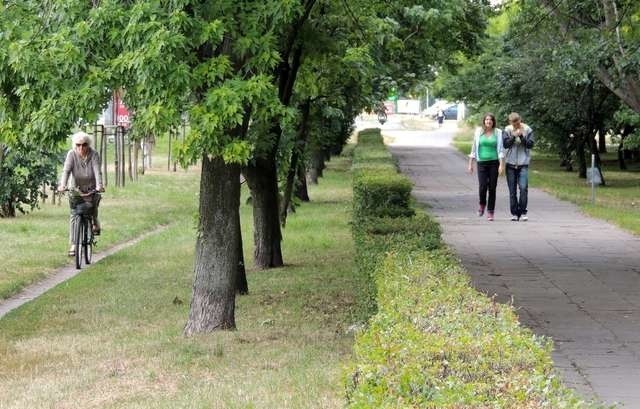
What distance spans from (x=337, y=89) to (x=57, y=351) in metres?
8.25

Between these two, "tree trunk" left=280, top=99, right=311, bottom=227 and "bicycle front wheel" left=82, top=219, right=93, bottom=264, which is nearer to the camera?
"bicycle front wheel" left=82, top=219, right=93, bottom=264

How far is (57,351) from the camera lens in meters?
9.14

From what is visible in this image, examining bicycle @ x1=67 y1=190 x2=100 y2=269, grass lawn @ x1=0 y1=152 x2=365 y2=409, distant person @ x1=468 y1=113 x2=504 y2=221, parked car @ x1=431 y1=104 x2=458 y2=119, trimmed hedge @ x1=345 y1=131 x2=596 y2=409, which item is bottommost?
grass lawn @ x1=0 y1=152 x2=365 y2=409

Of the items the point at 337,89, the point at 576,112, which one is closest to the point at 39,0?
the point at 337,89

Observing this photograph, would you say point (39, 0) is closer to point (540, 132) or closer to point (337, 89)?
point (337, 89)

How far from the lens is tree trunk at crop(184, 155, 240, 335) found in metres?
9.62

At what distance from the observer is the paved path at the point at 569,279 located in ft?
26.4

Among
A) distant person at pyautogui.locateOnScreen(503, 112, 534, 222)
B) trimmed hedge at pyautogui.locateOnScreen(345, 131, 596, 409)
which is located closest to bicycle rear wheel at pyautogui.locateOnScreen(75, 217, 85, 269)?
distant person at pyautogui.locateOnScreen(503, 112, 534, 222)

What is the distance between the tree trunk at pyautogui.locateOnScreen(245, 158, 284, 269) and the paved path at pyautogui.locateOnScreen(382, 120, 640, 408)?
7.31 feet

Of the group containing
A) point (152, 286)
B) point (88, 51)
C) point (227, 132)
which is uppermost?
point (88, 51)

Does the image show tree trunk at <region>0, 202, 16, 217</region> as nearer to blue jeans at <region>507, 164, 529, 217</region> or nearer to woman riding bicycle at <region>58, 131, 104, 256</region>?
woman riding bicycle at <region>58, 131, 104, 256</region>

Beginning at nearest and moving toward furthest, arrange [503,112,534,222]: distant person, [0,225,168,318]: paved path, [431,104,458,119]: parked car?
1. [0,225,168,318]: paved path
2. [503,112,534,222]: distant person
3. [431,104,458,119]: parked car

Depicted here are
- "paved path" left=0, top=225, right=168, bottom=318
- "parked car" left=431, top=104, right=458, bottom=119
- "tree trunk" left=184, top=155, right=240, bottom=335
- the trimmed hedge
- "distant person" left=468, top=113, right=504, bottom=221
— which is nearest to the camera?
the trimmed hedge

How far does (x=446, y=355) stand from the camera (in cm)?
507
